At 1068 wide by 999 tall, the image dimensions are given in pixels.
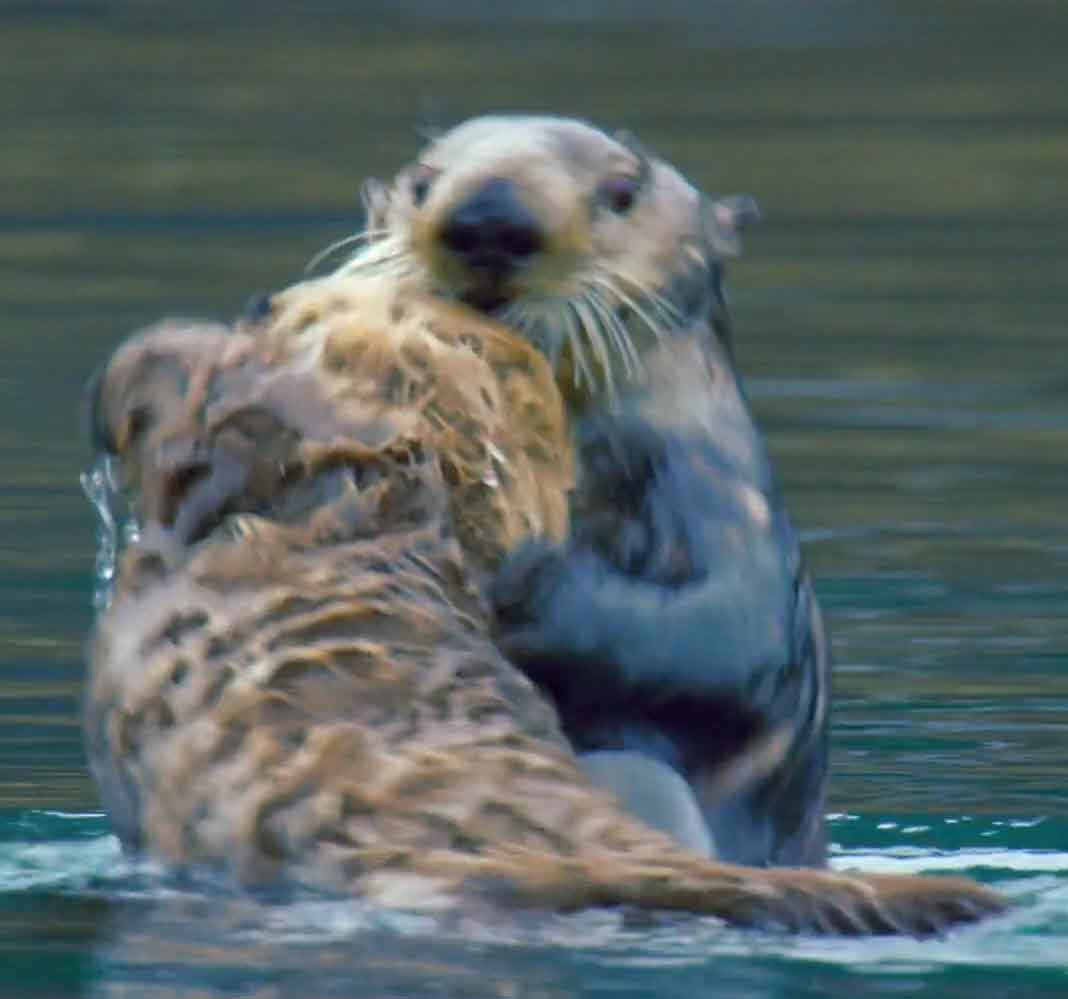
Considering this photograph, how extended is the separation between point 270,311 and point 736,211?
129cm

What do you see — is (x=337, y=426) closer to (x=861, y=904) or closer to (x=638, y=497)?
(x=638, y=497)

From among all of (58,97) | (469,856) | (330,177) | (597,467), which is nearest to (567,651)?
(597,467)

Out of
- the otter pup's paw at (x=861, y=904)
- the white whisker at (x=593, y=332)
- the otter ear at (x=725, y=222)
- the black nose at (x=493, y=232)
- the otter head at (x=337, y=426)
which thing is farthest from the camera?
the otter ear at (x=725, y=222)

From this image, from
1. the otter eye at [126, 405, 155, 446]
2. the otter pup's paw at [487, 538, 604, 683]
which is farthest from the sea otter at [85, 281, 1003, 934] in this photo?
the otter pup's paw at [487, 538, 604, 683]

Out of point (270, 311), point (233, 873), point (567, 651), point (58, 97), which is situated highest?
point (58, 97)

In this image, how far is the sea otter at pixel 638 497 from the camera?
5.00 metres

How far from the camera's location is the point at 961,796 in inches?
235

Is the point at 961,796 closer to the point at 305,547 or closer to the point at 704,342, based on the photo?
the point at 704,342

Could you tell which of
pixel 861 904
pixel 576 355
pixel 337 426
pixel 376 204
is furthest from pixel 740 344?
pixel 861 904

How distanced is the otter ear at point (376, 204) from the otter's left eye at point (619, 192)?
0.29 meters

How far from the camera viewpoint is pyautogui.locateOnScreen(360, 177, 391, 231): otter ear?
5.34 m

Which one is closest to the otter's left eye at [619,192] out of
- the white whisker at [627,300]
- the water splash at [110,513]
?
the white whisker at [627,300]

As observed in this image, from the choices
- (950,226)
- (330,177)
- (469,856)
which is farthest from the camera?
(330,177)

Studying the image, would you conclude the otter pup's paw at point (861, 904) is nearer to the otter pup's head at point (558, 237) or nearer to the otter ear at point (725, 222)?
the otter pup's head at point (558, 237)
